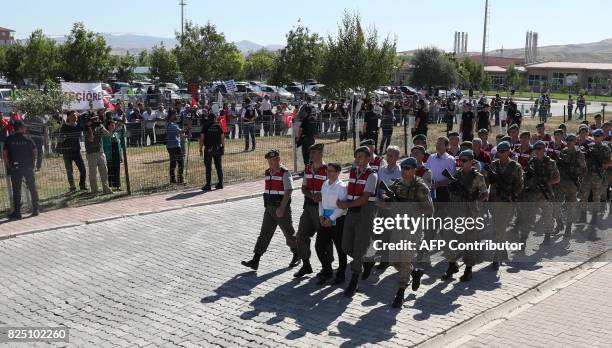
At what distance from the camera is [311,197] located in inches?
334

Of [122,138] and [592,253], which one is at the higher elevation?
[122,138]

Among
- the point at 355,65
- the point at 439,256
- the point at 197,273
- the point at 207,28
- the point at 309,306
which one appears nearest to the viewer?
the point at 309,306

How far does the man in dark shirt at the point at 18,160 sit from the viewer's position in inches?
470

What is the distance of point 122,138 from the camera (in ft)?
48.4

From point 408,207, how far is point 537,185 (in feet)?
10.4

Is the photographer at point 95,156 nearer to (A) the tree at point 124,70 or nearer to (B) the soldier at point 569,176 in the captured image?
(B) the soldier at point 569,176

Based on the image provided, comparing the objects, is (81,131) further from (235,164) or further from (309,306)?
(309,306)

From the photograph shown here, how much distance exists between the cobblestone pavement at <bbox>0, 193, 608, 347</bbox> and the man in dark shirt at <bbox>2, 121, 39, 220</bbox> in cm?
142

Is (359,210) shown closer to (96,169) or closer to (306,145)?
(306,145)

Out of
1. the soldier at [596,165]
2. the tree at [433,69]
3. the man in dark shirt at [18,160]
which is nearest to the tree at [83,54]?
the man in dark shirt at [18,160]

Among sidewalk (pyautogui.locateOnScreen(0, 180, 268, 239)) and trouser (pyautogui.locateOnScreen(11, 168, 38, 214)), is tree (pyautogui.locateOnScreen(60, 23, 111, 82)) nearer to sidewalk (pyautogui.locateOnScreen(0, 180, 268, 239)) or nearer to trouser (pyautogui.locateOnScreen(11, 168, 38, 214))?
sidewalk (pyautogui.locateOnScreen(0, 180, 268, 239))

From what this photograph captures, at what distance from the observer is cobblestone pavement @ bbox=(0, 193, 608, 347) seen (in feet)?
22.9

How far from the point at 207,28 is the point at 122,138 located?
32.0 meters

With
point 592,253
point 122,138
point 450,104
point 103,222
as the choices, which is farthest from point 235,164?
point 450,104
